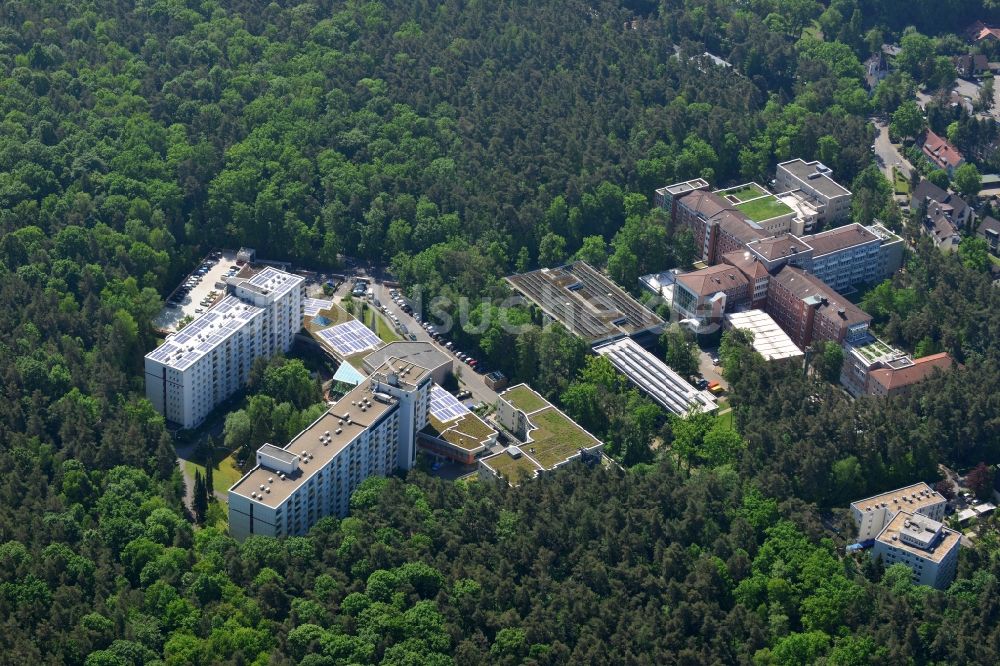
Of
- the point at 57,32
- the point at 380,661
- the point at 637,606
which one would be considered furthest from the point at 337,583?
the point at 57,32

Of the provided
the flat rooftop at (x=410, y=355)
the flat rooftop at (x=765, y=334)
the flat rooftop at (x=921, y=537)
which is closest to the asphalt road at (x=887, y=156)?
the flat rooftop at (x=765, y=334)

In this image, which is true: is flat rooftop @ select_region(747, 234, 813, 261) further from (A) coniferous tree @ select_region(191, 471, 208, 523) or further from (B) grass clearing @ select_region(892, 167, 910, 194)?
(A) coniferous tree @ select_region(191, 471, 208, 523)

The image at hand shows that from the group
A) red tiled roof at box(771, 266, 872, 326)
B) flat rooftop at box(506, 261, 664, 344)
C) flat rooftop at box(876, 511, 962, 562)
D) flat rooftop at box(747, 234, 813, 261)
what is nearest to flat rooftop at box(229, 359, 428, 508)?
flat rooftop at box(506, 261, 664, 344)

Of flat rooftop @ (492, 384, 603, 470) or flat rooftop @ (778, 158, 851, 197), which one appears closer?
flat rooftop @ (492, 384, 603, 470)

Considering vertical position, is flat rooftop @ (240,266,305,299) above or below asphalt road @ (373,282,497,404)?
above

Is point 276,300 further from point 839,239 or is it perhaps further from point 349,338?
point 839,239

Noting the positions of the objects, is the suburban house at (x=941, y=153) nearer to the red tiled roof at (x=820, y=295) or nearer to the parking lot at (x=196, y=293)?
the red tiled roof at (x=820, y=295)
